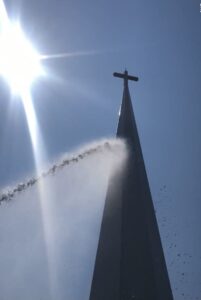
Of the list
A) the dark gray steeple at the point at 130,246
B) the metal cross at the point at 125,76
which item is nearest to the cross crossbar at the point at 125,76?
the metal cross at the point at 125,76

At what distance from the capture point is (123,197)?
29.6 metres

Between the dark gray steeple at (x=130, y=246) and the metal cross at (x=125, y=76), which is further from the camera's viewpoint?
the metal cross at (x=125, y=76)

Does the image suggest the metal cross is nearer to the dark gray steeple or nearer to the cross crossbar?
the cross crossbar

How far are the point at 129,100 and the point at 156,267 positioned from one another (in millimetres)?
12165

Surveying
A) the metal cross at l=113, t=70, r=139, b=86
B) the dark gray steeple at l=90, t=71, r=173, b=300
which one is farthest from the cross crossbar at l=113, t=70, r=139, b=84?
the dark gray steeple at l=90, t=71, r=173, b=300

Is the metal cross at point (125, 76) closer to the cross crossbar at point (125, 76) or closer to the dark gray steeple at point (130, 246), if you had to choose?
the cross crossbar at point (125, 76)

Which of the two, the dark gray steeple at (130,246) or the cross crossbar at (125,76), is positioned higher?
the cross crossbar at (125,76)

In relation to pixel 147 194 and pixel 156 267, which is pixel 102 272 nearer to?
pixel 156 267

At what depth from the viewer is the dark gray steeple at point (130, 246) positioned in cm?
2616

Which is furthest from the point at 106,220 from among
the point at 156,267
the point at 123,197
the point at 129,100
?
the point at 129,100

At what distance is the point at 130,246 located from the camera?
27.5 m

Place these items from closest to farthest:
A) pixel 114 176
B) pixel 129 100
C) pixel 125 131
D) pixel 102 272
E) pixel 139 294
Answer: pixel 139 294
pixel 102 272
pixel 114 176
pixel 125 131
pixel 129 100

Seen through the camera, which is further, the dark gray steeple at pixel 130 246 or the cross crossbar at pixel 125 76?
the cross crossbar at pixel 125 76

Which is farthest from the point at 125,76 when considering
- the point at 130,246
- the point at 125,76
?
the point at 130,246
